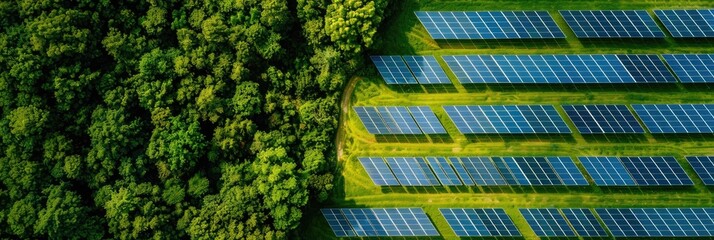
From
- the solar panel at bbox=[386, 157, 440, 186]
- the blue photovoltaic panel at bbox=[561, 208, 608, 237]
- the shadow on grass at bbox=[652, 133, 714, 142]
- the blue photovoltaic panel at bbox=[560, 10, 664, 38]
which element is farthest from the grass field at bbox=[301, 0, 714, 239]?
the blue photovoltaic panel at bbox=[561, 208, 608, 237]

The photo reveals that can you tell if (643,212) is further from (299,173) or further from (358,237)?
(299,173)

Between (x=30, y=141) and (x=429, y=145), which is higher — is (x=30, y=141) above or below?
above

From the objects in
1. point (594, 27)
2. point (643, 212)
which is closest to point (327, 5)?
point (594, 27)

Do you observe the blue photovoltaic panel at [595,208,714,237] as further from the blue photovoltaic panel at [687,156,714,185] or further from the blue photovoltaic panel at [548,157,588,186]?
the blue photovoltaic panel at [548,157,588,186]

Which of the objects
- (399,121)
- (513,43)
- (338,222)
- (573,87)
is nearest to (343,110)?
(399,121)

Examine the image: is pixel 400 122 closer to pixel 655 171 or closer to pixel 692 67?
pixel 655 171

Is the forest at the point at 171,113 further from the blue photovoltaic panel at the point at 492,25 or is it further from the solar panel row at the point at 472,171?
the blue photovoltaic panel at the point at 492,25
